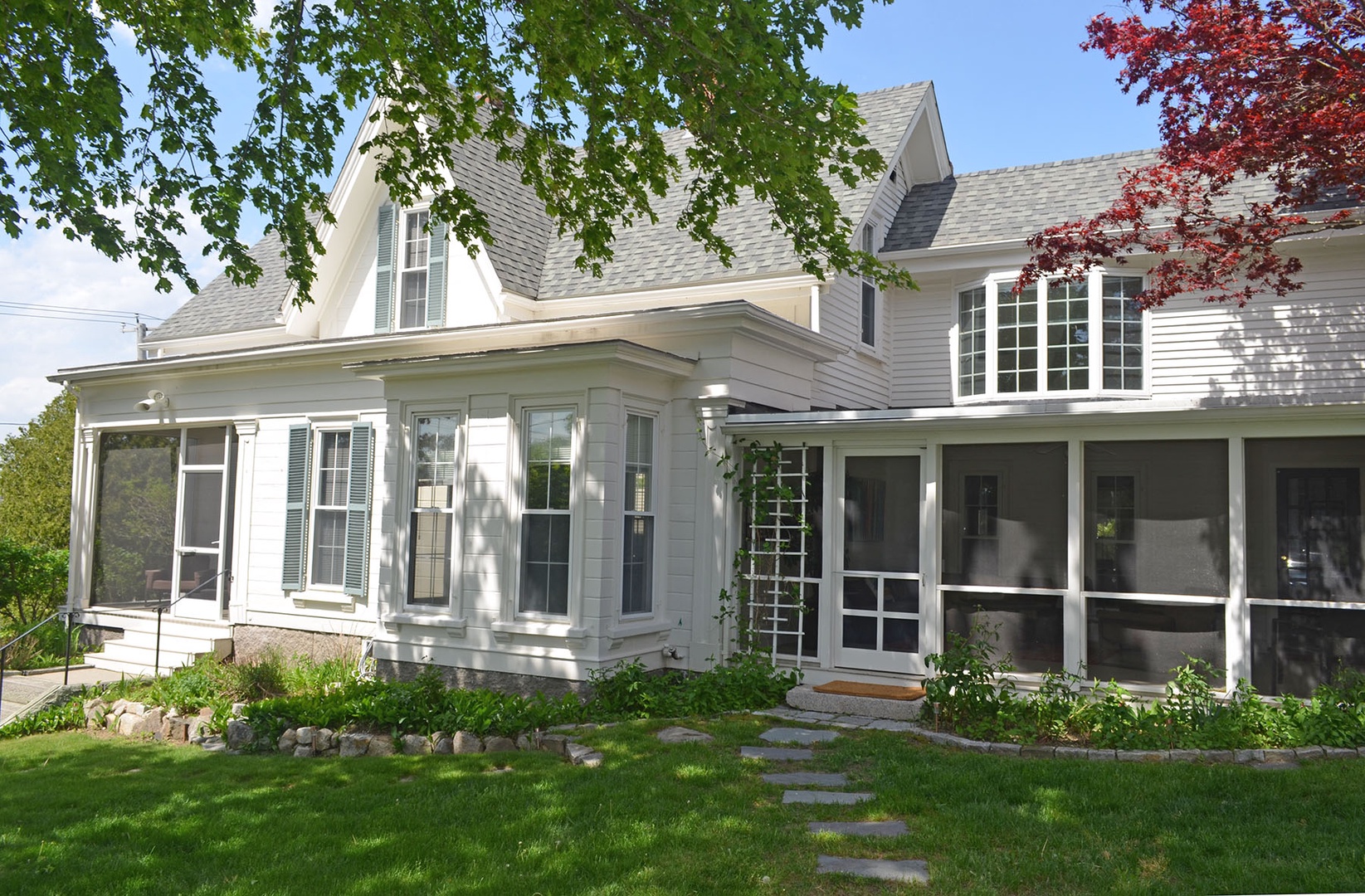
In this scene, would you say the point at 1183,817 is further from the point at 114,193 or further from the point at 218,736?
the point at 114,193

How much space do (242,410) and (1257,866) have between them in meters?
12.8

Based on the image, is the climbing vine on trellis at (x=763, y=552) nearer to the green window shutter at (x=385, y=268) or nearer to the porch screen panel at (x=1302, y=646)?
the porch screen panel at (x=1302, y=646)

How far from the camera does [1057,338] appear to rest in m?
14.0

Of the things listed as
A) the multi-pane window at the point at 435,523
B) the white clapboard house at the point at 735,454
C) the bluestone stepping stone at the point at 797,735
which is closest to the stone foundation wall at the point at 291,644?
the white clapboard house at the point at 735,454

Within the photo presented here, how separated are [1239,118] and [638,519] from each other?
7.48 meters

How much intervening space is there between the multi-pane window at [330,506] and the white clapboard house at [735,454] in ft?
0.17

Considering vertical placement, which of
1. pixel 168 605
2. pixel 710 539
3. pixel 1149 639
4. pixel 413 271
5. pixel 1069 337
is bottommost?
pixel 168 605

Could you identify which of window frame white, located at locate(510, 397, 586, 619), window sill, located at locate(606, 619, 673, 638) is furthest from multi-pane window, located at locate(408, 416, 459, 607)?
window sill, located at locate(606, 619, 673, 638)

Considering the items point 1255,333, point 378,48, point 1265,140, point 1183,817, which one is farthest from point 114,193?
point 1255,333

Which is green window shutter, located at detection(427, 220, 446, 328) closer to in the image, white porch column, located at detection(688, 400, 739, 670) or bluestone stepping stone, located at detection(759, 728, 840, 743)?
white porch column, located at detection(688, 400, 739, 670)

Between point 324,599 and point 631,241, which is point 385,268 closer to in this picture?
point 631,241

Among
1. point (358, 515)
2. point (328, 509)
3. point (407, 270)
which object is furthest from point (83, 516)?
point (407, 270)

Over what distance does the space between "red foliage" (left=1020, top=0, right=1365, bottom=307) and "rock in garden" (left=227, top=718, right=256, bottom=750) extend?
31.2 feet

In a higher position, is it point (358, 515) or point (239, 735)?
point (358, 515)
